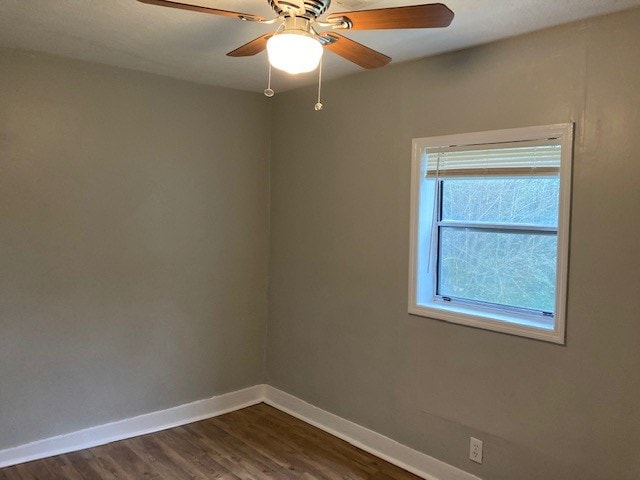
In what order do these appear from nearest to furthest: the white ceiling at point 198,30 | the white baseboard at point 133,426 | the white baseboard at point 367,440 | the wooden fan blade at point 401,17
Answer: the wooden fan blade at point 401,17
the white ceiling at point 198,30
the white baseboard at point 367,440
the white baseboard at point 133,426

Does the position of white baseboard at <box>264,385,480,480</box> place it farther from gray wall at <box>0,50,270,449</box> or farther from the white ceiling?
the white ceiling

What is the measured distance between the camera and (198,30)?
2459 millimetres

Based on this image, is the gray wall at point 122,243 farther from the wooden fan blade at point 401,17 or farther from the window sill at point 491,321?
the wooden fan blade at point 401,17

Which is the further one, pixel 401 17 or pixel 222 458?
pixel 222 458

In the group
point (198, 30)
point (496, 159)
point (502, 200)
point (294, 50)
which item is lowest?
point (502, 200)

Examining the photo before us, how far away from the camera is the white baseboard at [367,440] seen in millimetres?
2871

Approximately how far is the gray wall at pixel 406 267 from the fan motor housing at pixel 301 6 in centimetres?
120

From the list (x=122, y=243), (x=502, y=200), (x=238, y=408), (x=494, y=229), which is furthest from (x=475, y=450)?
(x=122, y=243)

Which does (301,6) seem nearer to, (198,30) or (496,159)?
(198,30)

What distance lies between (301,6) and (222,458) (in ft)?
8.47

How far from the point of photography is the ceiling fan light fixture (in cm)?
166

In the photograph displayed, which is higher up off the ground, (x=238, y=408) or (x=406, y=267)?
(x=406, y=267)

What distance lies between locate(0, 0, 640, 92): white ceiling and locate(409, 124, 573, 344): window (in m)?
0.48

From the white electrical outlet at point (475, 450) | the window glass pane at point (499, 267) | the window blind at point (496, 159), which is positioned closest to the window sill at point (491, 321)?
the window glass pane at point (499, 267)
